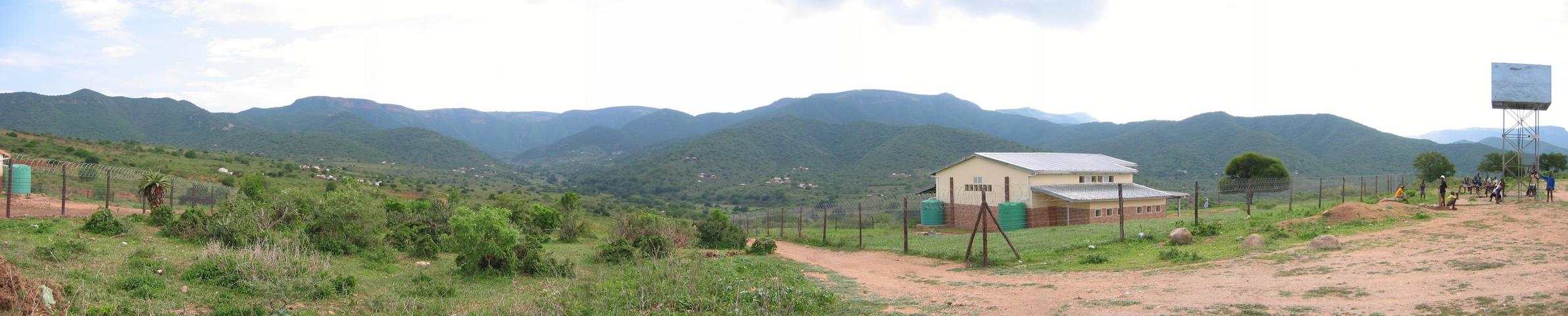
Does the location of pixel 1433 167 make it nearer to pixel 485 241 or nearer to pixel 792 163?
pixel 792 163

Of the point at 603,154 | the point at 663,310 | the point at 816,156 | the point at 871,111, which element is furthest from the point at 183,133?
the point at 871,111

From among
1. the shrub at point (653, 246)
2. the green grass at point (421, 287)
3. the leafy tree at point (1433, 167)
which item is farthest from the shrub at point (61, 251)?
the leafy tree at point (1433, 167)

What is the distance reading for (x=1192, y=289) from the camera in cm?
1021

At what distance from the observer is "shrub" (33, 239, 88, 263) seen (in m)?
10.2

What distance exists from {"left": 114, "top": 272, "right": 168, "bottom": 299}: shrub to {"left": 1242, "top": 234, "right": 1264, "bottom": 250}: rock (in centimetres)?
1797

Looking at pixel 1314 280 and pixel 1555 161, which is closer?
pixel 1314 280

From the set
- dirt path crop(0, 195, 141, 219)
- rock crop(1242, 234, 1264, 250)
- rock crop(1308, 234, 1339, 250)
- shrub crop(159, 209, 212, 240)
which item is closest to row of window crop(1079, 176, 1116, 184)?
rock crop(1242, 234, 1264, 250)

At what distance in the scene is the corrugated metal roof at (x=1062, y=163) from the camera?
36.4m

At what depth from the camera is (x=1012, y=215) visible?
34.4 meters

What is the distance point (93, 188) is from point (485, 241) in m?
30.9

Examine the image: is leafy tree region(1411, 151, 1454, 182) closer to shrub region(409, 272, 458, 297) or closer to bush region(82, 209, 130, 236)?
shrub region(409, 272, 458, 297)

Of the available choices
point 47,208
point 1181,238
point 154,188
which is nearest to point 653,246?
point 1181,238

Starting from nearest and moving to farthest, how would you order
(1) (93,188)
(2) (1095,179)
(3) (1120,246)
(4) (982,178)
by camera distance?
(3) (1120,246), (1) (93,188), (4) (982,178), (2) (1095,179)

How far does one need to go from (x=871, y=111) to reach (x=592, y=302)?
523ft
